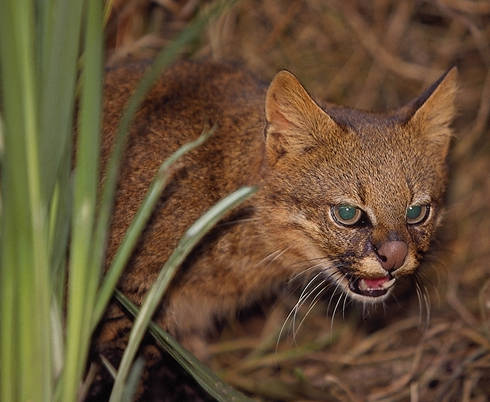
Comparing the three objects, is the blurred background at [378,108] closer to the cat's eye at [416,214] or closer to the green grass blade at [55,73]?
the cat's eye at [416,214]

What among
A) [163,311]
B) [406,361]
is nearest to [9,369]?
[163,311]

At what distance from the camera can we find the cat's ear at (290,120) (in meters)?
3.29

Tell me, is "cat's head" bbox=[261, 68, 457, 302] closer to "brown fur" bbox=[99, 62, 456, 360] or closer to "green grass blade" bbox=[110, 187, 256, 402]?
"brown fur" bbox=[99, 62, 456, 360]

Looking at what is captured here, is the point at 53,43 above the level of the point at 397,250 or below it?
above

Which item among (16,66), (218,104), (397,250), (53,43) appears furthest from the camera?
(218,104)

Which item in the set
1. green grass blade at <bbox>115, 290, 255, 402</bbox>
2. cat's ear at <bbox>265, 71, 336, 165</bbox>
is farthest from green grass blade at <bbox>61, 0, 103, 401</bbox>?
cat's ear at <bbox>265, 71, 336, 165</bbox>

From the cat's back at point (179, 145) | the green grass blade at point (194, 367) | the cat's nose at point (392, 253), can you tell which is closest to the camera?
the green grass blade at point (194, 367)

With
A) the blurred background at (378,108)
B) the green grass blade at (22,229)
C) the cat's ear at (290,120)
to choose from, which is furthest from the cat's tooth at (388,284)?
the green grass blade at (22,229)

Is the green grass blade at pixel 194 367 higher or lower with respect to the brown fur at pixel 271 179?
lower

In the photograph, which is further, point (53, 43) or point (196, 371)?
point (196, 371)

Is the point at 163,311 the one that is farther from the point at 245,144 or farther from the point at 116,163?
the point at 116,163

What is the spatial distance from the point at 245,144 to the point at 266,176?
215 millimetres

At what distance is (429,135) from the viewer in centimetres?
359

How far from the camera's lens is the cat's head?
3.13 meters
